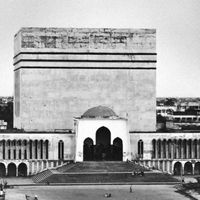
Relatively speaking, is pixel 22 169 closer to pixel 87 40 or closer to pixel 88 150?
pixel 88 150

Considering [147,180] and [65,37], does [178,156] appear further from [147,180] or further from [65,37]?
[65,37]

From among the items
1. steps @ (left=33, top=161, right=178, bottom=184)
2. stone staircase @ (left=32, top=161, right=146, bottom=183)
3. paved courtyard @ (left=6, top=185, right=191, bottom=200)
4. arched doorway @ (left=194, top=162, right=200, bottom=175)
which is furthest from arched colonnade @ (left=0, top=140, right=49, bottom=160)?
arched doorway @ (left=194, top=162, right=200, bottom=175)

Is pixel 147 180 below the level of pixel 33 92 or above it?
below

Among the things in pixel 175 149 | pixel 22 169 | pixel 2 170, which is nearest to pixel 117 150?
pixel 175 149

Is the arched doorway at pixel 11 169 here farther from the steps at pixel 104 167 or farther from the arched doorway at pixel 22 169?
the steps at pixel 104 167

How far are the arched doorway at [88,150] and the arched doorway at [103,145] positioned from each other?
0.46 m

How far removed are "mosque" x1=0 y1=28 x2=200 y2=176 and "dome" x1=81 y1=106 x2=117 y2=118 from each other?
8.90 ft

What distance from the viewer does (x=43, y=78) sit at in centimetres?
9731

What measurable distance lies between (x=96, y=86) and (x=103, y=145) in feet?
30.8

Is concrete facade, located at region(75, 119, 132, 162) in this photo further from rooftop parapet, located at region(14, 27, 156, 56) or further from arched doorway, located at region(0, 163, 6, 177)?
rooftop parapet, located at region(14, 27, 156, 56)

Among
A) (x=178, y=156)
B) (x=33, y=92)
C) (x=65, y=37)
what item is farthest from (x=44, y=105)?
(x=178, y=156)

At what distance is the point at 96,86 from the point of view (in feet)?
321

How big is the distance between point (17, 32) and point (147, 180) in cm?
2882

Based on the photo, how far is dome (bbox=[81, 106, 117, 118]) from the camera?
300 ft
